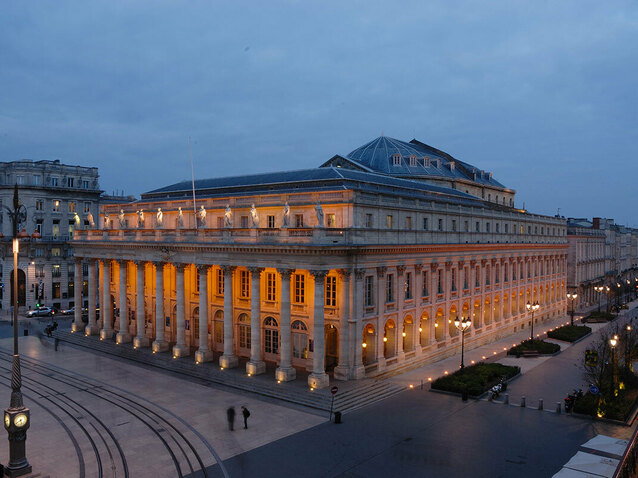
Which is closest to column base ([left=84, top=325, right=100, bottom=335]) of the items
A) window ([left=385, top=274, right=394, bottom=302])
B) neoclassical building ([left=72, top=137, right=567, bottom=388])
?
neoclassical building ([left=72, top=137, right=567, bottom=388])

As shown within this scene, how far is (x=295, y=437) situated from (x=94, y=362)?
2932cm

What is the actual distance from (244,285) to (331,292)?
9.99 meters

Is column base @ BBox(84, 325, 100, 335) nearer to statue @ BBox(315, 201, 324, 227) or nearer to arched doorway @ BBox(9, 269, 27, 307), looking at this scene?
arched doorway @ BBox(9, 269, 27, 307)

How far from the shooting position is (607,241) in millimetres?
123000

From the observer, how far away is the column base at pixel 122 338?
58562mm

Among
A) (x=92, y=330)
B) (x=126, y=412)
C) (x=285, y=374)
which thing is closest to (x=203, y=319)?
(x=285, y=374)

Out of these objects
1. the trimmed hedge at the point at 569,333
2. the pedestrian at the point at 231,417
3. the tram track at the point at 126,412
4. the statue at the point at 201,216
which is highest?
the statue at the point at 201,216

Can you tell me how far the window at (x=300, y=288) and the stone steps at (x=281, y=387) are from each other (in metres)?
7.41

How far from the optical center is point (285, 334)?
139ft

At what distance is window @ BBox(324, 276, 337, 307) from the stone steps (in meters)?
6.86

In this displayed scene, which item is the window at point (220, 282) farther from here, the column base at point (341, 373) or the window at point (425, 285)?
the window at point (425, 285)

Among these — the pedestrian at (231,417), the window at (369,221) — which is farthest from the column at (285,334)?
the pedestrian at (231,417)

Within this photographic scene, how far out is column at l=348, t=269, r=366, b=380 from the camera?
4244 centimetres

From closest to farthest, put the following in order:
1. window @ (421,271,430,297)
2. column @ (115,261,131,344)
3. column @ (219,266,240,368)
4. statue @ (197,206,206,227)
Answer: column @ (219,266,240,368)
statue @ (197,206,206,227)
window @ (421,271,430,297)
column @ (115,261,131,344)
